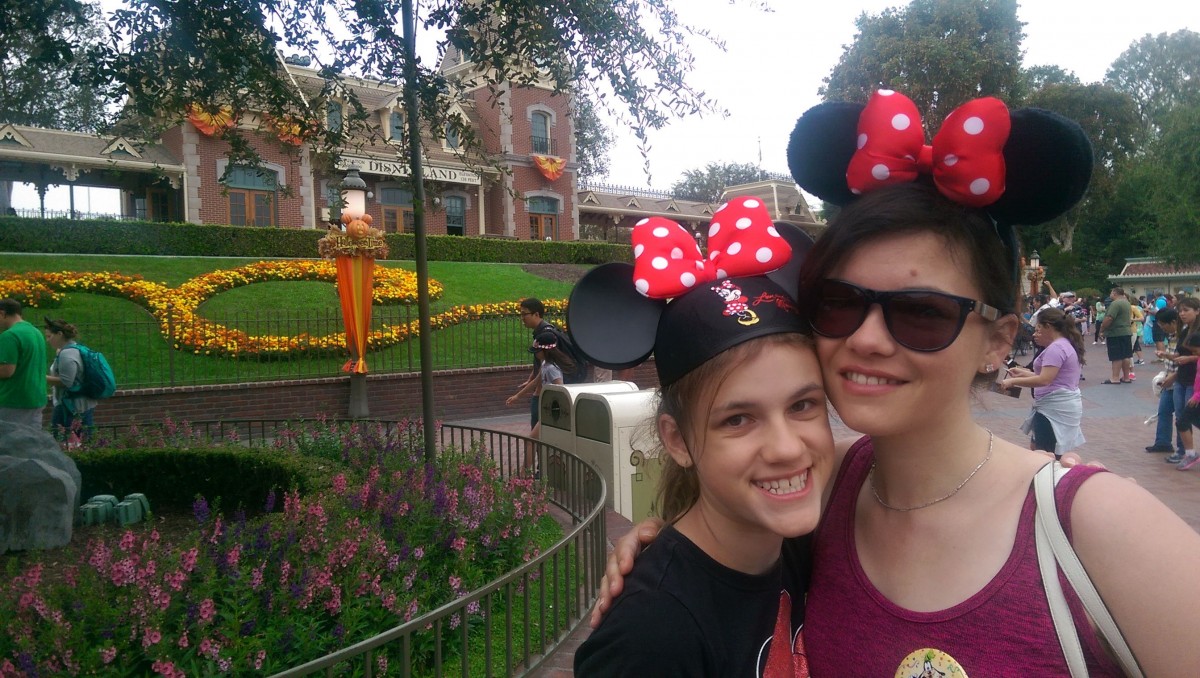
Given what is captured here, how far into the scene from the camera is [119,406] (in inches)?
418

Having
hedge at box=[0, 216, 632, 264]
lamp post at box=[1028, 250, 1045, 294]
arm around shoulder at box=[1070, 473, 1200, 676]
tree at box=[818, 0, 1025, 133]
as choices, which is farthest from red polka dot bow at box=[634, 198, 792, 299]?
lamp post at box=[1028, 250, 1045, 294]

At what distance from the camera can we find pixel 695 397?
153 cm

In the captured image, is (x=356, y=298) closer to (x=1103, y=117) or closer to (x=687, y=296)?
(x=687, y=296)

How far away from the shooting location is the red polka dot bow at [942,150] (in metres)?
1.40

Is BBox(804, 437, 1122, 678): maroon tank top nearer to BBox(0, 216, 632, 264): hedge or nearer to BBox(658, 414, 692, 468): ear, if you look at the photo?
BBox(658, 414, 692, 468): ear

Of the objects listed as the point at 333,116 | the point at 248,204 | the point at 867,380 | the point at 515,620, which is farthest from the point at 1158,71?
the point at 867,380

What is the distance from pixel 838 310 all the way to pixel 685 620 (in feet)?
2.08

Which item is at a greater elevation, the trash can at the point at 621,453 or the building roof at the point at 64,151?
the building roof at the point at 64,151

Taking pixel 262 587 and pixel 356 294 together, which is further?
pixel 356 294

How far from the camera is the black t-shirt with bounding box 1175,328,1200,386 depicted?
317 inches

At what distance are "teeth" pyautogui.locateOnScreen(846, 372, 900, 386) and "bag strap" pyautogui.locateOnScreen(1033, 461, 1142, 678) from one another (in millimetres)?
297

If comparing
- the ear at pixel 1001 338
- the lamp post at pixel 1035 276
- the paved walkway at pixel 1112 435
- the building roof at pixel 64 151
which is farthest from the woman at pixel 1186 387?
the building roof at pixel 64 151

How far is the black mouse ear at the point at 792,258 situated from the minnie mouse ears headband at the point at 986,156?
19 centimetres

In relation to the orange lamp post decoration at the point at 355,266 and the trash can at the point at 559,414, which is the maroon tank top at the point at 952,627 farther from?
the orange lamp post decoration at the point at 355,266
